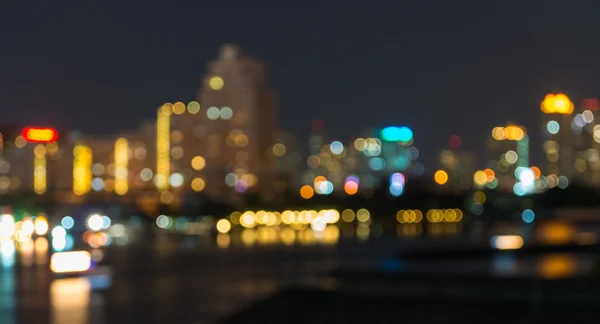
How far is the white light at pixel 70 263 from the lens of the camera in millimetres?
18344

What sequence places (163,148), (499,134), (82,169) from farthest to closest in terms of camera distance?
(499,134), (163,148), (82,169)

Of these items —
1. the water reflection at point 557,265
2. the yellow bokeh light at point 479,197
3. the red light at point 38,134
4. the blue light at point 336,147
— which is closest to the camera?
the water reflection at point 557,265

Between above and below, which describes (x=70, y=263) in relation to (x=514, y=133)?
below

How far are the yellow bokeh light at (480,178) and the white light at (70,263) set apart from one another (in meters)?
97.5

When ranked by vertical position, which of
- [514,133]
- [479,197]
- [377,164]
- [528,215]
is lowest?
[528,215]

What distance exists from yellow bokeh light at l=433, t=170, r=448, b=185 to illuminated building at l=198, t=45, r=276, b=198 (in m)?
A: 18.6

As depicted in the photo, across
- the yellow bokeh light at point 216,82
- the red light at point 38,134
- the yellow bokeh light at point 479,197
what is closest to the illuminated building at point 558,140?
the yellow bokeh light at point 479,197

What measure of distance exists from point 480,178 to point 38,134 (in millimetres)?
68388

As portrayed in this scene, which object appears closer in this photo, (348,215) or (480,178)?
(348,215)

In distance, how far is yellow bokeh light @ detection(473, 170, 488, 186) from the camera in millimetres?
117012

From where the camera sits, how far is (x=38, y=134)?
62.0 m

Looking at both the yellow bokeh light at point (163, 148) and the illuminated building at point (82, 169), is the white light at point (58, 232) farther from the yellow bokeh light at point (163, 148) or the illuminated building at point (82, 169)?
the yellow bokeh light at point (163, 148)

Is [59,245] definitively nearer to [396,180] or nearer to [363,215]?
[363,215]

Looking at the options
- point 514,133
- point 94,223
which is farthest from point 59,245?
point 514,133
